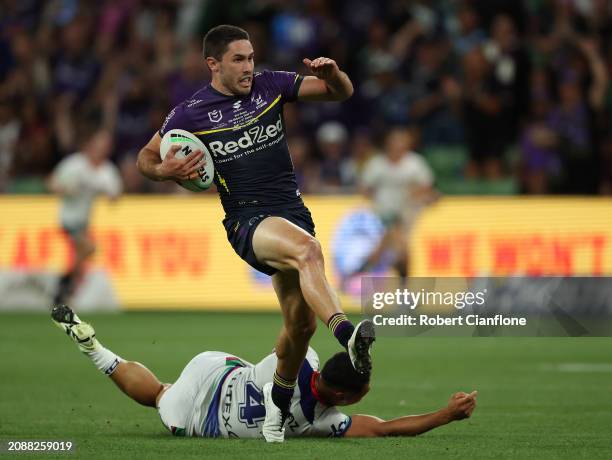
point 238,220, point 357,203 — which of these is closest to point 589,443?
point 238,220

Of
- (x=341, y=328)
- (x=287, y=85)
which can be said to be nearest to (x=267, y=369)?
(x=341, y=328)

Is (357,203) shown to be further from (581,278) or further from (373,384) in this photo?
(373,384)

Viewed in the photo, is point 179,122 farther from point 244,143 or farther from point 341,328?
point 341,328

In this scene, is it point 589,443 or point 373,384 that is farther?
point 373,384

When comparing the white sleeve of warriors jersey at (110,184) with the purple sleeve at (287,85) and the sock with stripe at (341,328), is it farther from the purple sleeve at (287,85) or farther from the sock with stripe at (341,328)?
the sock with stripe at (341,328)

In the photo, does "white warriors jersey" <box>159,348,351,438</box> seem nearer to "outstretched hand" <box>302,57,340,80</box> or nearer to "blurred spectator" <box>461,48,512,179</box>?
"outstretched hand" <box>302,57,340,80</box>

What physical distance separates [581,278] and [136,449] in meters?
10.6

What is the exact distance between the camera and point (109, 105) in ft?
71.4

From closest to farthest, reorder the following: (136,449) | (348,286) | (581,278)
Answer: (136,449), (581,278), (348,286)

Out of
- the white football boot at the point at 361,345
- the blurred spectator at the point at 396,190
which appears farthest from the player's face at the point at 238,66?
the blurred spectator at the point at 396,190

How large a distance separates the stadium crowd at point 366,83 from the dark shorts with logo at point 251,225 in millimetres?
10779

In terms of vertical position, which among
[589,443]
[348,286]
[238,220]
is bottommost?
[348,286]

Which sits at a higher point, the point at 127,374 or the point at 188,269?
the point at 127,374

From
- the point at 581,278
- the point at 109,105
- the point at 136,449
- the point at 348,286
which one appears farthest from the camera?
the point at 109,105
